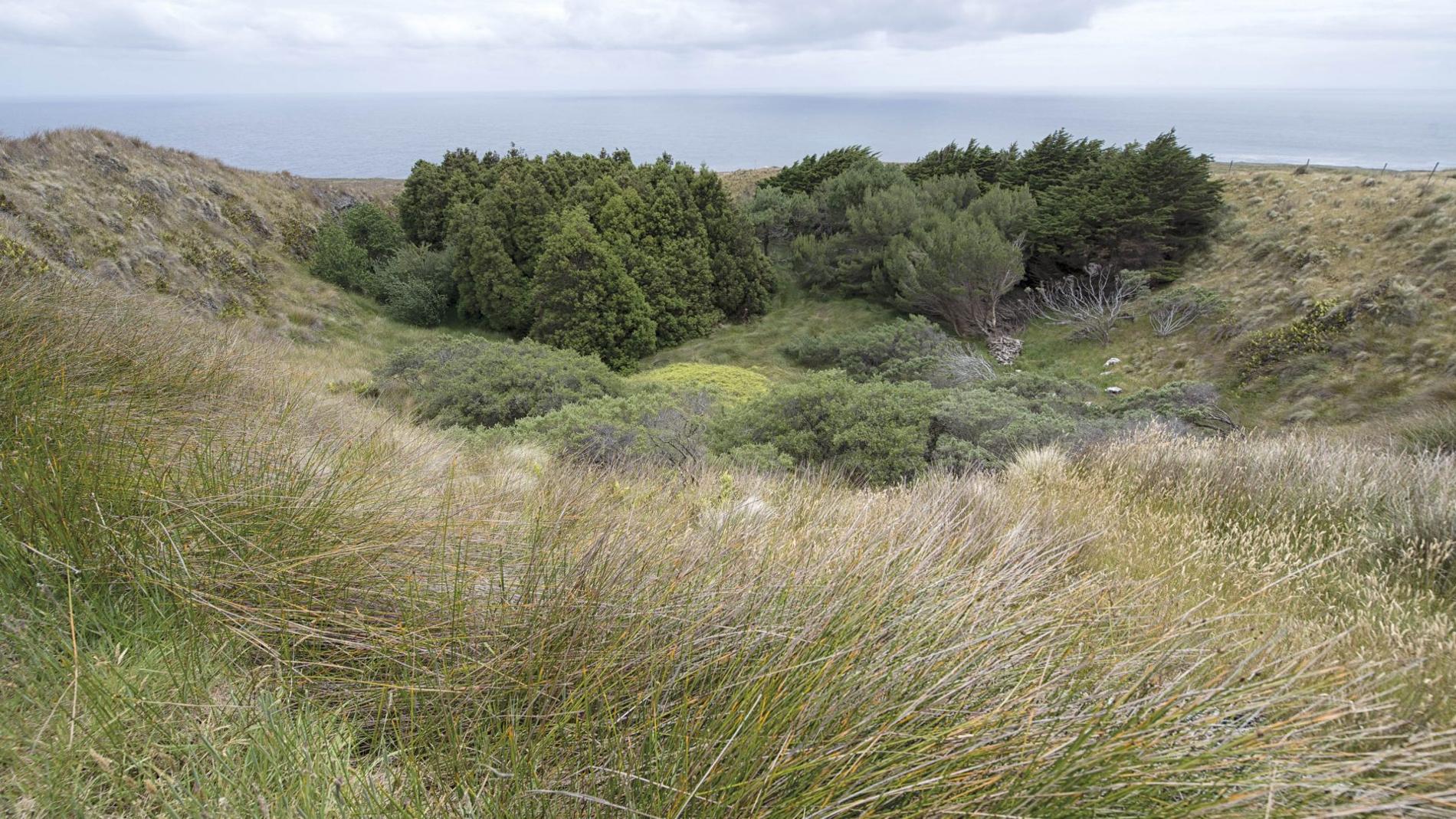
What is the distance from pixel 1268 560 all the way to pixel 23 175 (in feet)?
83.0

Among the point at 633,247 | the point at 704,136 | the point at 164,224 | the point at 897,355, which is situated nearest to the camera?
the point at 897,355

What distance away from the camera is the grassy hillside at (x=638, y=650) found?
135 cm

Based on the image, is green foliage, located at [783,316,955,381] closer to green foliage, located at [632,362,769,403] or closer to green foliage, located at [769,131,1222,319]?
green foliage, located at [769,131,1222,319]

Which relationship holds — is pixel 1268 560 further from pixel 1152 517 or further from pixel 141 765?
pixel 141 765

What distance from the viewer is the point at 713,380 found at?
55.3 feet

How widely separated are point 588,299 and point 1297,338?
1815 cm

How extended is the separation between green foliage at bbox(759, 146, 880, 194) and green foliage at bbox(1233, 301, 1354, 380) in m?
17.2

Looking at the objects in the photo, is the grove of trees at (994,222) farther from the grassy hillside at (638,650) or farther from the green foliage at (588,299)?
the grassy hillside at (638,650)

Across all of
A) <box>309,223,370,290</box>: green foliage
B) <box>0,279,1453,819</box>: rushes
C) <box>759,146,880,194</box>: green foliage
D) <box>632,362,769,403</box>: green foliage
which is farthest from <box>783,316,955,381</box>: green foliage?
<box>309,223,370,290</box>: green foliage

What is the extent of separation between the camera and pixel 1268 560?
3049 millimetres

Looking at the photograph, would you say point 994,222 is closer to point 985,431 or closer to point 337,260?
point 985,431

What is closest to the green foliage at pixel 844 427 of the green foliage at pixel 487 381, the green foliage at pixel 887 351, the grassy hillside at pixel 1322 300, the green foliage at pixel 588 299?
the green foliage at pixel 487 381

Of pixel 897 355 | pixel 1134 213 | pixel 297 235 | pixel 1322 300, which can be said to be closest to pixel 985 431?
pixel 897 355

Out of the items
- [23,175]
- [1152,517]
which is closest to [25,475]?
[1152,517]
